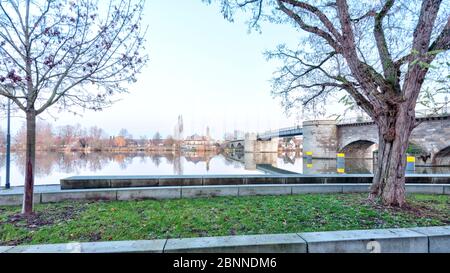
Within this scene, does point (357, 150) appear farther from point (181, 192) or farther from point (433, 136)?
point (181, 192)

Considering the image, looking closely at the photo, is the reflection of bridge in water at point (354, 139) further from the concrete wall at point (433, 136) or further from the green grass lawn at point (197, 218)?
the green grass lawn at point (197, 218)

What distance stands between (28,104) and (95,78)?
52.6 inches

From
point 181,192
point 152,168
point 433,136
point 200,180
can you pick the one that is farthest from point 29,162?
point 433,136

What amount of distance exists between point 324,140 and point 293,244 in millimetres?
36897

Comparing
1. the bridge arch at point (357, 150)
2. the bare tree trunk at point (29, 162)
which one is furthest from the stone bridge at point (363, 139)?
the bare tree trunk at point (29, 162)

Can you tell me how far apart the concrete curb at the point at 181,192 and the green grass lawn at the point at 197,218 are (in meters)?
0.41

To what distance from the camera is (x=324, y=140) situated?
37.1 m

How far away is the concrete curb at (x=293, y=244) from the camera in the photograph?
3006 millimetres

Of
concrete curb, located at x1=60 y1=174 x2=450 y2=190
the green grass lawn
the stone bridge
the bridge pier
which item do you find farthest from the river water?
the green grass lawn

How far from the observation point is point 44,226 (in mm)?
4246

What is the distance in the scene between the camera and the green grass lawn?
396cm

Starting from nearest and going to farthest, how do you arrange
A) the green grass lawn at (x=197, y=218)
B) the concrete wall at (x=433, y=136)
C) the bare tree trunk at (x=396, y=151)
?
the green grass lawn at (x=197, y=218)
the bare tree trunk at (x=396, y=151)
the concrete wall at (x=433, y=136)
